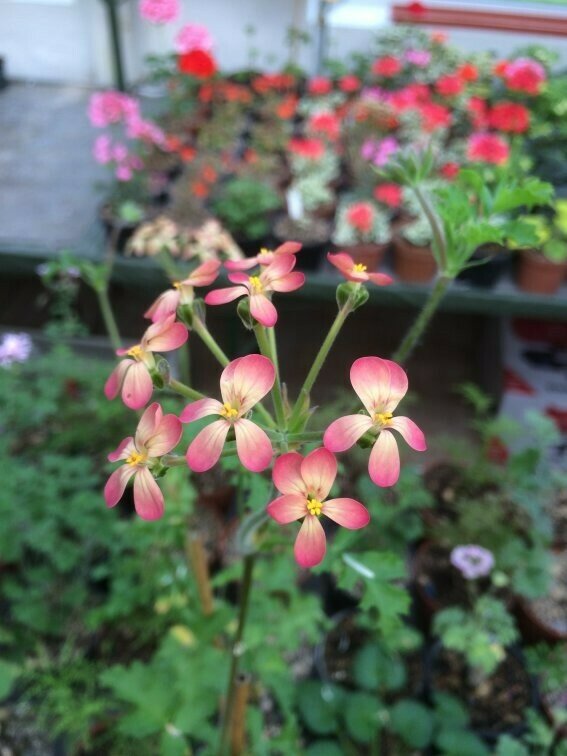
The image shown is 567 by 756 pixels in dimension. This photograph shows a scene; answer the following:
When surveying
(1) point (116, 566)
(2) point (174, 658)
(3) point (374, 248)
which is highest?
(3) point (374, 248)

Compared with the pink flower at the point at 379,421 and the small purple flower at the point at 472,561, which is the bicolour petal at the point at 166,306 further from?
the small purple flower at the point at 472,561

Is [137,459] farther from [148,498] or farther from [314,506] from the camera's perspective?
[314,506]

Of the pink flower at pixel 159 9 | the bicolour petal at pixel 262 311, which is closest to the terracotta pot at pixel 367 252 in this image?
the pink flower at pixel 159 9

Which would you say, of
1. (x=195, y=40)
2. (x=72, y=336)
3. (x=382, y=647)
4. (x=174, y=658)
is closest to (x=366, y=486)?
(x=382, y=647)

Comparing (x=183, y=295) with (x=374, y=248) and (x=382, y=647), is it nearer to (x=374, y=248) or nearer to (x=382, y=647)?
(x=382, y=647)

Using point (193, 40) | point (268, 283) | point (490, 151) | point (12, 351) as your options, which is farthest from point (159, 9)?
point (268, 283)

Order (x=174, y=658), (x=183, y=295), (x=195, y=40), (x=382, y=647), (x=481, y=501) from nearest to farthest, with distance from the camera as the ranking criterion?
(x=183, y=295), (x=174, y=658), (x=382, y=647), (x=481, y=501), (x=195, y=40)

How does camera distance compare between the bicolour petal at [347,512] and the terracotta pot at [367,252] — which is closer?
the bicolour petal at [347,512]
